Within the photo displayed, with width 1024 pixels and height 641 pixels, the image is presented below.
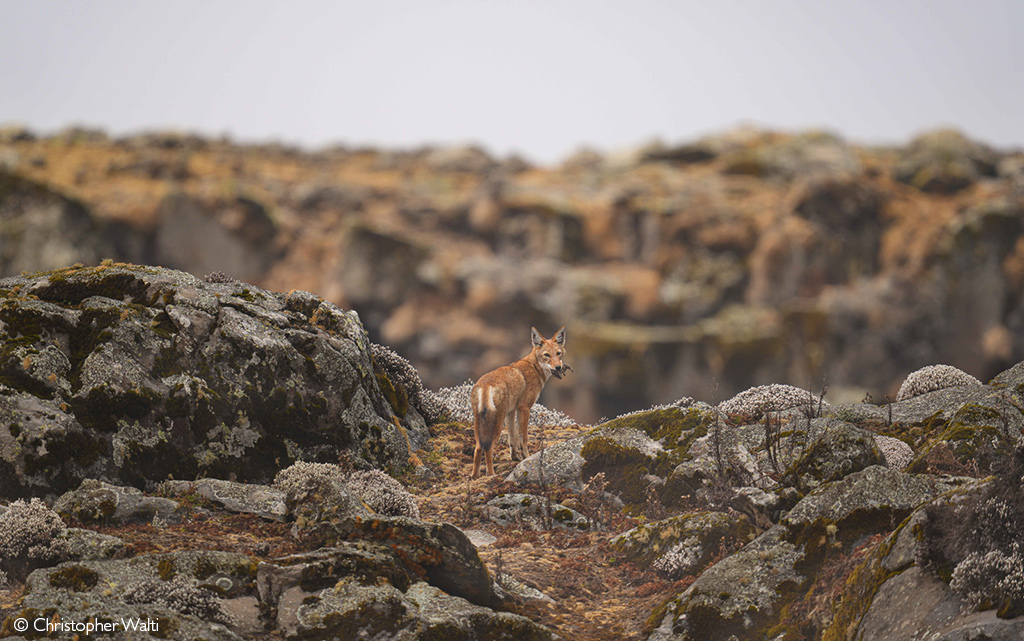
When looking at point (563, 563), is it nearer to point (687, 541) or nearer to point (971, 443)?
point (687, 541)

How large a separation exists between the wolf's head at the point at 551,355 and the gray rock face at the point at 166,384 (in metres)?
3.46

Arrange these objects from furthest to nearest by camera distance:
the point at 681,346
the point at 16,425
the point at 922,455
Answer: the point at 681,346 → the point at 922,455 → the point at 16,425

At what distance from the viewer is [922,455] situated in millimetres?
9266

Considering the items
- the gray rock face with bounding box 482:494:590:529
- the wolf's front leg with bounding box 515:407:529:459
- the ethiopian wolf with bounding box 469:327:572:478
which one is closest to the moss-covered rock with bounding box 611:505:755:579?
the gray rock face with bounding box 482:494:590:529

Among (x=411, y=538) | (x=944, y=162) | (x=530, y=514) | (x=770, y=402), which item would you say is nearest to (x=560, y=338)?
(x=770, y=402)

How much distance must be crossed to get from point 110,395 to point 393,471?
427cm

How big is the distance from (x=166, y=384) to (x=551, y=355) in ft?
23.0

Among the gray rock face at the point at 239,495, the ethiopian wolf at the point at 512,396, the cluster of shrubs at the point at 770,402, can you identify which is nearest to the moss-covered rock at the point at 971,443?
the cluster of shrubs at the point at 770,402

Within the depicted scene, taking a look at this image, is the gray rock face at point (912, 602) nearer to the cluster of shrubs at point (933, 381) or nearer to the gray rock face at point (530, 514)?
the gray rock face at point (530, 514)

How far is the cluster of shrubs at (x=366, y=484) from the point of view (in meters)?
9.27

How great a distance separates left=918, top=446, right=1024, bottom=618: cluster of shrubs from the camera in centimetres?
526

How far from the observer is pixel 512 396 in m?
12.9

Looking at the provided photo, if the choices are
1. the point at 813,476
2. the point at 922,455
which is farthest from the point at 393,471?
the point at 922,455

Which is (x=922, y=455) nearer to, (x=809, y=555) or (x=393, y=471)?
(x=809, y=555)
